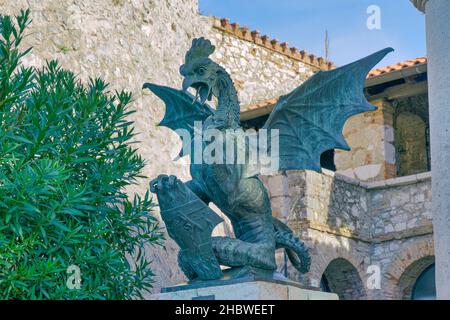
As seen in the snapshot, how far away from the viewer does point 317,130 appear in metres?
7.32

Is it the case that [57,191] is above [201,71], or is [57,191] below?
below

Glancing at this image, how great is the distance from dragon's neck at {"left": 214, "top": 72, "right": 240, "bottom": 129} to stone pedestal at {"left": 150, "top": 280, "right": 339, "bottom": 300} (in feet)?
3.95

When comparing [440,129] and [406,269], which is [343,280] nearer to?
[406,269]

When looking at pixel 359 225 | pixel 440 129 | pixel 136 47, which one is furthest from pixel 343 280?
pixel 440 129

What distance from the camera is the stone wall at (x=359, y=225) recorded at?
1424 centimetres

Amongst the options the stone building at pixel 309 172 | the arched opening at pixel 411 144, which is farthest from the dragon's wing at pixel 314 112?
the arched opening at pixel 411 144

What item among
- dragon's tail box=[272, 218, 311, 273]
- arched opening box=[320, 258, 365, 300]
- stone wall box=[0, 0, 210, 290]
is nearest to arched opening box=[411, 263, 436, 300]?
arched opening box=[320, 258, 365, 300]

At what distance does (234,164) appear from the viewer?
664cm

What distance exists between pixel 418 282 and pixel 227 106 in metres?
9.10

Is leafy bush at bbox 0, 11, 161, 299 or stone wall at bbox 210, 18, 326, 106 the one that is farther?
stone wall at bbox 210, 18, 326, 106

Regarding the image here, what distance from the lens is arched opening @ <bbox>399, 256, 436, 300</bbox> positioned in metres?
14.9

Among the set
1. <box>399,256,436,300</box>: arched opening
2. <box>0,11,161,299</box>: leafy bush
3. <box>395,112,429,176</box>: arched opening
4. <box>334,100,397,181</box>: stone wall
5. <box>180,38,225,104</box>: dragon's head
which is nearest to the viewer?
<box>180,38,225,104</box>: dragon's head

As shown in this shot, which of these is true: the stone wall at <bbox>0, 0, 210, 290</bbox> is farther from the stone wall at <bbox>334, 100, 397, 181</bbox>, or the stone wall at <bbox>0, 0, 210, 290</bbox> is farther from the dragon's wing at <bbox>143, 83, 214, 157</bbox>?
the dragon's wing at <bbox>143, 83, 214, 157</bbox>
